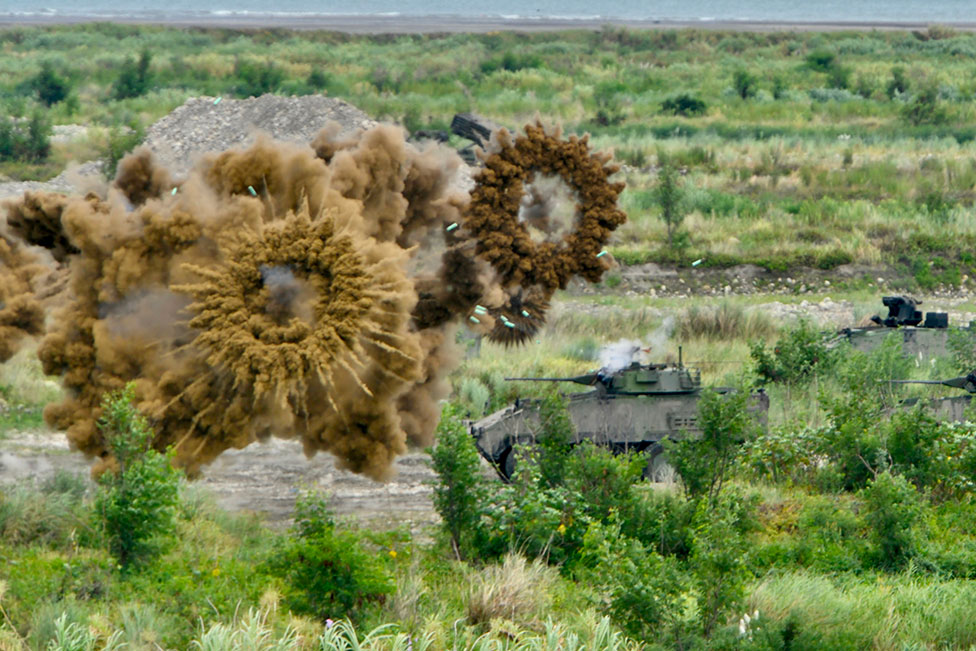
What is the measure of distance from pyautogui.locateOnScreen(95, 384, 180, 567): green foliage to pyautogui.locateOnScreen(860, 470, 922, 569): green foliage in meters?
6.42

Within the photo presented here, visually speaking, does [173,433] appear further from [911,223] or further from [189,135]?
[911,223]

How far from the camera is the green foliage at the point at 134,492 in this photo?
12844 millimetres

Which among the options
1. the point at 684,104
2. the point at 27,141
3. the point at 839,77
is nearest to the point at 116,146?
the point at 27,141

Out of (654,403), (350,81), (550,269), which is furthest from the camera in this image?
(350,81)

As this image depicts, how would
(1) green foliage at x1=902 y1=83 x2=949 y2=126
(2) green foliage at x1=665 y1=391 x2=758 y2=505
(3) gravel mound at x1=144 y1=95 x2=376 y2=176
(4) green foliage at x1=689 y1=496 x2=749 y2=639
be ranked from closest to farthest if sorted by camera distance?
1. (4) green foliage at x1=689 y1=496 x2=749 y2=639
2. (2) green foliage at x1=665 y1=391 x2=758 y2=505
3. (3) gravel mound at x1=144 y1=95 x2=376 y2=176
4. (1) green foliage at x1=902 y1=83 x2=949 y2=126

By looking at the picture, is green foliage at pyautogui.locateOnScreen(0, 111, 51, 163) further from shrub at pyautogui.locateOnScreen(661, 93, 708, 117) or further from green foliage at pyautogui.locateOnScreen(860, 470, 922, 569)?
green foliage at pyautogui.locateOnScreen(860, 470, 922, 569)

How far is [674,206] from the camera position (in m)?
32.9

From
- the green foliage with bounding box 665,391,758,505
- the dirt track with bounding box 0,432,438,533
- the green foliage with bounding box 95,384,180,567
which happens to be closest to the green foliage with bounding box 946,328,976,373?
the green foliage with bounding box 665,391,758,505

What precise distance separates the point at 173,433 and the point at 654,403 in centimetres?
628

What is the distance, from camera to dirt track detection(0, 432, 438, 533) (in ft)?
53.7

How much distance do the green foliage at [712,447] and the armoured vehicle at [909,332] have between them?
310 inches

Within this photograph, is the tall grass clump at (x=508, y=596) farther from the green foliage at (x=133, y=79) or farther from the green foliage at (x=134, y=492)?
the green foliage at (x=133, y=79)

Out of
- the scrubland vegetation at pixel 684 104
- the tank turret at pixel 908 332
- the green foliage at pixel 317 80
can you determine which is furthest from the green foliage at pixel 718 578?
the green foliage at pixel 317 80

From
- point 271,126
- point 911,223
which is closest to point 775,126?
point 911,223
